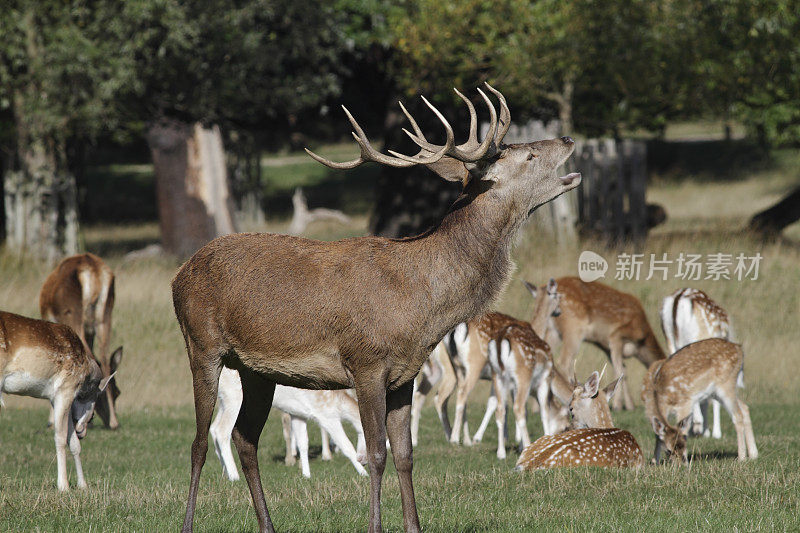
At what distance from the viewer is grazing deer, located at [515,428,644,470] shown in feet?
27.5

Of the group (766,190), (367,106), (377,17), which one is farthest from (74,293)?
(766,190)

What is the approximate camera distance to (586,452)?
8.41m

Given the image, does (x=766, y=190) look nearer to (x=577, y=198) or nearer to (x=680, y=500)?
(x=577, y=198)

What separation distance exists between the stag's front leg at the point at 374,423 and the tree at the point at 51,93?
12.9 meters

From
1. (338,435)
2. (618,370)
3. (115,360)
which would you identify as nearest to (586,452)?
(338,435)

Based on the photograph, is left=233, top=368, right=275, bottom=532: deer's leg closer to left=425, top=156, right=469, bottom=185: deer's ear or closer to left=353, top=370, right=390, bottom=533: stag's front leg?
left=353, top=370, right=390, bottom=533: stag's front leg

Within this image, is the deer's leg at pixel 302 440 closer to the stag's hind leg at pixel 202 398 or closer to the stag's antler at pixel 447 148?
the stag's hind leg at pixel 202 398

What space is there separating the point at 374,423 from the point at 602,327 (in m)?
8.02

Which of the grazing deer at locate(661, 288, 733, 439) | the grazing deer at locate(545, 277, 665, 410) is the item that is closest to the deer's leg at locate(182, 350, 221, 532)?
the grazing deer at locate(661, 288, 733, 439)

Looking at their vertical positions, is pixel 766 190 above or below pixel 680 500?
below

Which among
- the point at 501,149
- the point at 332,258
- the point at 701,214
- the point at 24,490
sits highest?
the point at 501,149

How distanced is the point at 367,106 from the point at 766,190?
1733 centimetres

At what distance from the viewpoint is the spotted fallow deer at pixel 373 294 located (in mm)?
5613

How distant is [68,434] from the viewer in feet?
28.2
